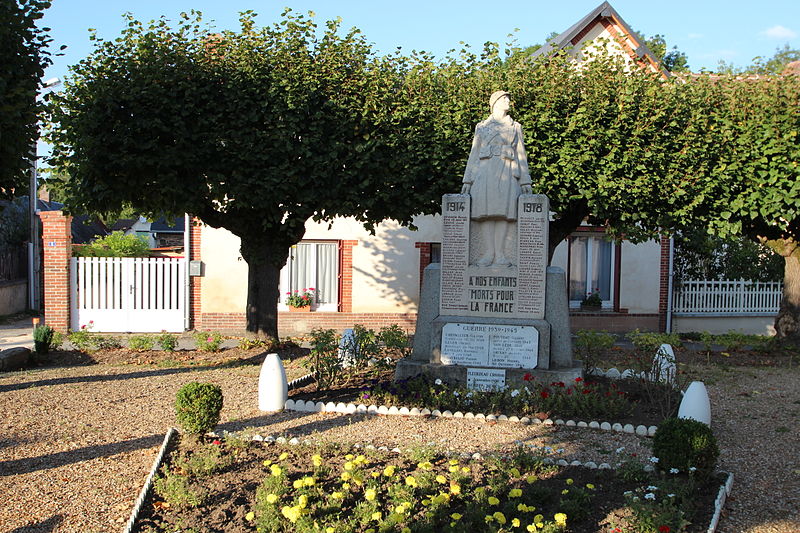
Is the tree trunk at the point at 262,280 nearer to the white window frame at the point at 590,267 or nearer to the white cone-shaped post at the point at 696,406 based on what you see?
the white cone-shaped post at the point at 696,406

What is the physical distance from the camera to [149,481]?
522cm

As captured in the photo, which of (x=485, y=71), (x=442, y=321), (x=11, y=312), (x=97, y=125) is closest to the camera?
(x=442, y=321)

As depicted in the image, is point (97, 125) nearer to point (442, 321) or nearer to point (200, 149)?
point (200, 149)

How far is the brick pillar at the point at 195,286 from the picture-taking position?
1684cm

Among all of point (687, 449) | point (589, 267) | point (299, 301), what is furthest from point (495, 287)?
point (589, 267)

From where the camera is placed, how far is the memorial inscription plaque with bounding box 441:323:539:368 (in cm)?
826

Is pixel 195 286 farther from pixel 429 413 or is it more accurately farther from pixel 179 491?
pixel 179 491

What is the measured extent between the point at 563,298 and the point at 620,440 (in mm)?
2145

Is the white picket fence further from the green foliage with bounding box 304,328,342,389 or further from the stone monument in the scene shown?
the green foliage with bounding box 304,328,342,389

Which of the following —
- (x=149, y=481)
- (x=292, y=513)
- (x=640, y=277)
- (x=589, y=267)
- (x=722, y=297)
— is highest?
(x=589, y=267)

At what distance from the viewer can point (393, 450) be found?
6039 millimetres

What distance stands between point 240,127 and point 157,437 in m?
5.75

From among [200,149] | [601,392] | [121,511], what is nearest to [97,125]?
[200,149]

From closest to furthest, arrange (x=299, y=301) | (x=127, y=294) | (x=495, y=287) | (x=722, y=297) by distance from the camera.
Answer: (x=495, y=287), (x=127, y=294), (x=299, y=301), (x=722, y=297)
